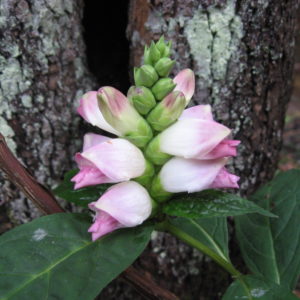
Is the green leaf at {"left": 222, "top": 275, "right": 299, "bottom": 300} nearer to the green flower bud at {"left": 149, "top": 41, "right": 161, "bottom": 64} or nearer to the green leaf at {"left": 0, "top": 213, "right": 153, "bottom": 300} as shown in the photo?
the green leaf at {"left": 0, "top": 213, "right": 153, "bottom": 300}

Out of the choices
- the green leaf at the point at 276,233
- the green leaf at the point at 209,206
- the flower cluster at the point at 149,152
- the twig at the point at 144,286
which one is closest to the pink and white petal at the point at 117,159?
the flower cluster at the point at 149,152

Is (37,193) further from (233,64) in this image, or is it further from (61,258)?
(233,64)

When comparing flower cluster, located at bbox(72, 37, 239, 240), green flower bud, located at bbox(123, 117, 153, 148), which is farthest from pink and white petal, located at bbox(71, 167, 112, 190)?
green flower bud, located at bbox(123, 117, 153, 148)

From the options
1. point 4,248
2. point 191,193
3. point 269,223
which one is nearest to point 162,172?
point 191,193

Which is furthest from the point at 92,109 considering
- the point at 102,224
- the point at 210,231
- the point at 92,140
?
the point at 210,231

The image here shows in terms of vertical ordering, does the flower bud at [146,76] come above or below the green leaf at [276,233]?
above

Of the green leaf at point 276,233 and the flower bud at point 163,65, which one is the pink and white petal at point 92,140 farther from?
the green leaf at point 276,233
